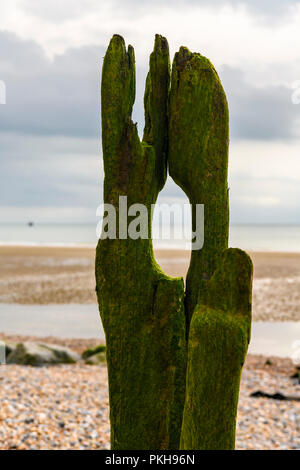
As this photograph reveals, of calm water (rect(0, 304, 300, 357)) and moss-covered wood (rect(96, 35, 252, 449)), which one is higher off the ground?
moss-covered wood (rect(96, 35, 252, 449))

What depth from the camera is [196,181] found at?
482cm

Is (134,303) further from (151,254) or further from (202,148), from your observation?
(202,148)

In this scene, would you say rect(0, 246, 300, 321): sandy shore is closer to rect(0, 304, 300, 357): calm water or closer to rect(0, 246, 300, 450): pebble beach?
rect(0, 304, 300, 357): calm water

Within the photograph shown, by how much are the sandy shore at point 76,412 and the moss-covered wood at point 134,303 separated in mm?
3776

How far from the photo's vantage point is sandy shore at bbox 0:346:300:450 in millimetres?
8305

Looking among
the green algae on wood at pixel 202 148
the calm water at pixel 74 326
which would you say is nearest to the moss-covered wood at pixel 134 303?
the green algae on wood at pixel 202 148

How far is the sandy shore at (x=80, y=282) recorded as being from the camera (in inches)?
825

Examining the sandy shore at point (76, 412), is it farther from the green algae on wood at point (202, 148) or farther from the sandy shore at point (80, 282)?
the sandy shore at point (80, 282)

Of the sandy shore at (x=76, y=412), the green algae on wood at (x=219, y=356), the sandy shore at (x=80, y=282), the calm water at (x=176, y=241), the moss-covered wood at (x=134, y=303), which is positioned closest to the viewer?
the green algae on wood at (x=219, y=356)

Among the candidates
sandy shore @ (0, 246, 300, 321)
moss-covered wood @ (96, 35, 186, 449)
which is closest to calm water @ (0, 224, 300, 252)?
sandy shore @ (0, 246, 300, 321)

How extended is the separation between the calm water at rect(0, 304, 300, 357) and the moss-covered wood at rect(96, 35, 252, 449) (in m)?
10.4

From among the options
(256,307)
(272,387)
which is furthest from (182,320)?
(256,307)
